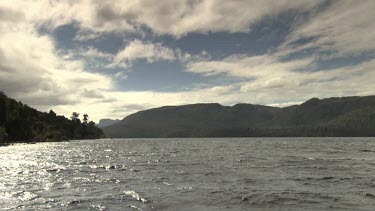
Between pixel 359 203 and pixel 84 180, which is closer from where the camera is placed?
pixel 359 203

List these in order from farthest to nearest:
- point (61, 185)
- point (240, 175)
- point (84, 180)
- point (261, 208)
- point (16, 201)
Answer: point (240, 175), point (84, 180), point (61, 185), point (16, 201), point (261, 208)

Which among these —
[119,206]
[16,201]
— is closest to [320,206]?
[119,206]

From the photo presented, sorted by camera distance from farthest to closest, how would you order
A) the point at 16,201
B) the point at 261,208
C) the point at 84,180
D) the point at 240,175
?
the point at 240,175, the point at 84,180, the point at 16,201, the point at 261,208

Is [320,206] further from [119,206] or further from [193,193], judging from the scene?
[119,206]

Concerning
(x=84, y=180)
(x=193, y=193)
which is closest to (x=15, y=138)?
(x=84, y=180)

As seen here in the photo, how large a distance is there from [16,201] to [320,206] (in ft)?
81.8

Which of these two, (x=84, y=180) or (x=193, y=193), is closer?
(x=193, y=193)

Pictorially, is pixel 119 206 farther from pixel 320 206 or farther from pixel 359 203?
pixel 359 203

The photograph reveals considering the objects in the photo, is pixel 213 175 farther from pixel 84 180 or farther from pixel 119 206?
pixel 119 206

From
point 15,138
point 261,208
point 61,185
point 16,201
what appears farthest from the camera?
point 15,138

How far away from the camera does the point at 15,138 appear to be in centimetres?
19138

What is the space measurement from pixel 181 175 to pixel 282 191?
16244mm

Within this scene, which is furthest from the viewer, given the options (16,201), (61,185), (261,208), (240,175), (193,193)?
(240,175)

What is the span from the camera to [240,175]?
150ft
